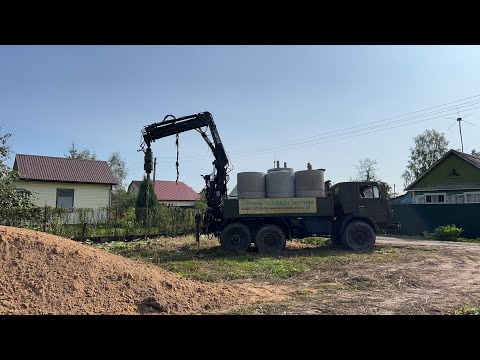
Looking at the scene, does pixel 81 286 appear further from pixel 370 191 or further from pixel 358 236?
pixel 370 191

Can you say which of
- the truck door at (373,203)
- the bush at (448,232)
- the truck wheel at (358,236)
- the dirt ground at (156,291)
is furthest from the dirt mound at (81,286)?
the bush at (448,232)

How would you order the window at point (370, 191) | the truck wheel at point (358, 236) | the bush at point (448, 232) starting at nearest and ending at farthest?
the truck wheel at point (358, 236), the window at point (370, 191), the bush at point (448, 232)

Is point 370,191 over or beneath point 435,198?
beneath

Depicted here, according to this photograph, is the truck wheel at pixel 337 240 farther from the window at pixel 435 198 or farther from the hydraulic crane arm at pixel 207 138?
the window at pixel 435 198

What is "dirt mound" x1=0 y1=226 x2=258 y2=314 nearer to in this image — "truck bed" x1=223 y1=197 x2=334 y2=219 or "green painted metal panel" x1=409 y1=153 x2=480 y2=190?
"truck bed" x1=223 y1=197 x2=334 y2=219

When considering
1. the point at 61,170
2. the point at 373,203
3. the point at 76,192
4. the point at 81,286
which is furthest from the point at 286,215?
the point at 61,170

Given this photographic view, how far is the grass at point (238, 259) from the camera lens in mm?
8969

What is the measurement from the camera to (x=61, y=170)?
2383 cm

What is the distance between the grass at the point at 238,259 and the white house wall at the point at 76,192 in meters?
9.46

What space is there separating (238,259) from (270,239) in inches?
78.1
